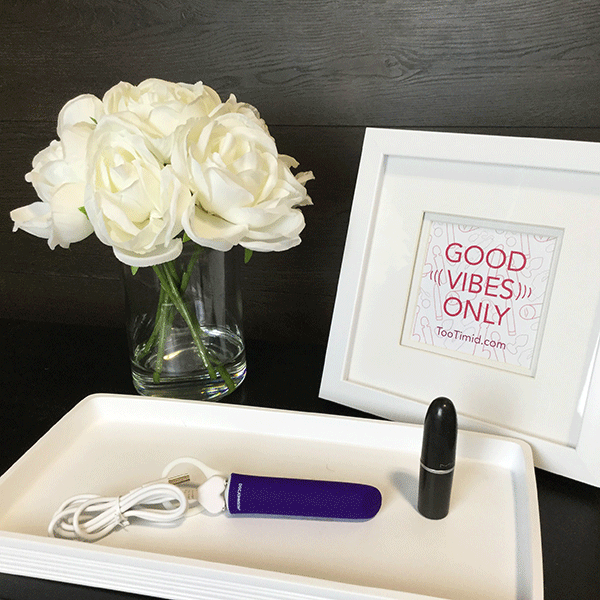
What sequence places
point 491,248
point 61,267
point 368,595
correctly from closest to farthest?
1. point 368,595
2. point 491,248
3. point 61,267

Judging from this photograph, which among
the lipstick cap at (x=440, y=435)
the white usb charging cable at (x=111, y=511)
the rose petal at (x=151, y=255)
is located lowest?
the white usb charging cable at (x=111, y=511)

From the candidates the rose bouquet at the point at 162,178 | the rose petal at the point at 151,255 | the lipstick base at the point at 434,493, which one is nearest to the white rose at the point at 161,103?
the rose bouquet at the point at 162,178

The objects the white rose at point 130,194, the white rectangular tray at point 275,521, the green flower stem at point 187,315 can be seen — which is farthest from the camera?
the green flower stem at point 187,315

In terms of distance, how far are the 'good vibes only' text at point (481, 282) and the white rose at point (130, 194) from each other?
34cm

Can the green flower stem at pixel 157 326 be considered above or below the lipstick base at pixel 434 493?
above

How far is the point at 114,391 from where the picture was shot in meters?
0.92

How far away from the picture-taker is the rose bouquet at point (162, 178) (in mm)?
661

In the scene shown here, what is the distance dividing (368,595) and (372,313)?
0.39 meters

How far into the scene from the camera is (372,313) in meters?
0.81

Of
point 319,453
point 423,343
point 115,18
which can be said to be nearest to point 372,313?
point 423,343

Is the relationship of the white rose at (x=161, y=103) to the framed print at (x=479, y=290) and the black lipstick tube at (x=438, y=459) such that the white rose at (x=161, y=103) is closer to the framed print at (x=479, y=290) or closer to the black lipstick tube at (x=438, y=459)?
the framed print at (x=479, y=290)

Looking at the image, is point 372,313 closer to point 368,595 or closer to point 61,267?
point 368,595

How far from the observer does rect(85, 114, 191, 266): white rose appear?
66cm

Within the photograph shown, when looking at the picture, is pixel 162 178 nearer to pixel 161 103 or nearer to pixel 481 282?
pixel 161 103
